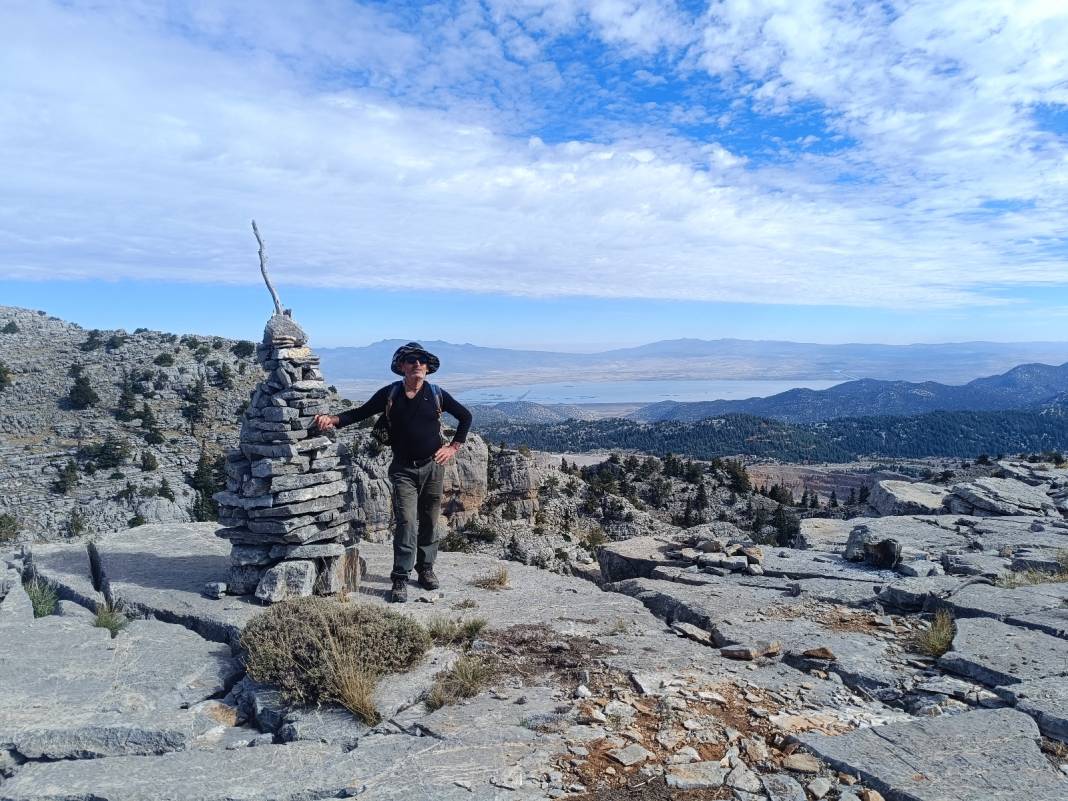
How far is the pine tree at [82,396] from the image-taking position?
37.1m

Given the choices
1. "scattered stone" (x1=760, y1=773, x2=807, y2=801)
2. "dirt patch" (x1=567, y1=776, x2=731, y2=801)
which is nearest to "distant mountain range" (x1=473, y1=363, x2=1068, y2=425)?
"scattered stone" (x1=760, y1=773, x2=807, y2=801)

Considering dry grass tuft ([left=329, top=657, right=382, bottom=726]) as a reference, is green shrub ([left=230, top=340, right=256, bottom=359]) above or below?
above

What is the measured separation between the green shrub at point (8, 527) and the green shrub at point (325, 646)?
2514 centimetres

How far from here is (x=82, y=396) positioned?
3712cm

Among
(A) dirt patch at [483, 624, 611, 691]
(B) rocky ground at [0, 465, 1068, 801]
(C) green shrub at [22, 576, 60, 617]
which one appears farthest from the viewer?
(C) green shrub at [22, 576, 60, 617]

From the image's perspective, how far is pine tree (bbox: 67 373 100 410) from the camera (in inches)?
1460

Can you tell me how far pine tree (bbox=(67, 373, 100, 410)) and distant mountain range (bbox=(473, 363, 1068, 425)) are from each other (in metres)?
95.1

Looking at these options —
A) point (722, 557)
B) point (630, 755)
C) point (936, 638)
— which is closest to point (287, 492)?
point (630, 755)

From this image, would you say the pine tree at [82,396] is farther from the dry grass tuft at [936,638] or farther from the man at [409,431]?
the dry grass tuft at [936,638]

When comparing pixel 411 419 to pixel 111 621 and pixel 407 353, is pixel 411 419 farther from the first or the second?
pixel 111 621

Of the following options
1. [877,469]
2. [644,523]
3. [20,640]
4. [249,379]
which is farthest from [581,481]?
[877,469]

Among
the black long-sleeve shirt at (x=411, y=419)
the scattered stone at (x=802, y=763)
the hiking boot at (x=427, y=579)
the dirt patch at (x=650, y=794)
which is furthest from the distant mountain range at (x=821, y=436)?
the dirt patch at (x=650, y=794)

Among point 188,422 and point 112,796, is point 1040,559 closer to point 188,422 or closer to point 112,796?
point 112,796

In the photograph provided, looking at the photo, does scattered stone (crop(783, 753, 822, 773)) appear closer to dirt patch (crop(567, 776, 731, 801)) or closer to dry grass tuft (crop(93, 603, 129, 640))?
dirt patch (crop(567, 776, 731, 801))
